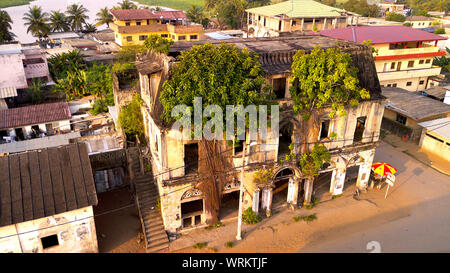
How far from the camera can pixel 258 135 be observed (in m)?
18.6

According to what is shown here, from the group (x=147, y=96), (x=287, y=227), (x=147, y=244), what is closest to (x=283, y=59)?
(x=147, y=96)

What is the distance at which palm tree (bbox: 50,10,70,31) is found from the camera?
67375mm

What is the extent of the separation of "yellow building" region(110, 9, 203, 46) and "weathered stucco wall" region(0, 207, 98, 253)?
44.4 meters

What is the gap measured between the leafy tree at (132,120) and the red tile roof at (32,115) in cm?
945

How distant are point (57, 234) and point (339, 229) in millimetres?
15588

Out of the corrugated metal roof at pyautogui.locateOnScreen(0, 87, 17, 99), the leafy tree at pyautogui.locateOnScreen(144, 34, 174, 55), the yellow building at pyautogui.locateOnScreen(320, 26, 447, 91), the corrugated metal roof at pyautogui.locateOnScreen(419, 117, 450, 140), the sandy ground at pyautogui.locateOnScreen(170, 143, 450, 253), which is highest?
the leafy tree at pyautogui.locateOnScreen(144, 34, 174, 55)

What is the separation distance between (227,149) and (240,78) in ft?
13.1

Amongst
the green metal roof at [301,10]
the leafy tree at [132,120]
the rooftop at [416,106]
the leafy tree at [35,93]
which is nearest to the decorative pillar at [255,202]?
the leafy tree at [132,120]

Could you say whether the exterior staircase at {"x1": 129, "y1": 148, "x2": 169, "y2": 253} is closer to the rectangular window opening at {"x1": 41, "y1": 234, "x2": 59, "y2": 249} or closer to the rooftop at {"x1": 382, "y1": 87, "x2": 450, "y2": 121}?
the rectangular window opening at {"x1": 41, "y1": 234, "x2": 59, "y2": 249}

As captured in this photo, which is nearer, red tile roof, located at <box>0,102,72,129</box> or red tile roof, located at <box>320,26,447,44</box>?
red tile roof, located at <box>0,102,72,129</box>

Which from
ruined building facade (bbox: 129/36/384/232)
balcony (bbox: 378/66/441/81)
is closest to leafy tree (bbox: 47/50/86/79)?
ruined building facade (bbox: 129/36/384/232)

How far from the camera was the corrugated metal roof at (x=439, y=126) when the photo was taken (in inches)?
1087

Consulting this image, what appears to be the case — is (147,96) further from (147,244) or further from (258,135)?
(147,244)

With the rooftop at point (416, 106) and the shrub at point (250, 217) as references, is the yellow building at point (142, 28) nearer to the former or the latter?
the rooftop at point (416, 106)
